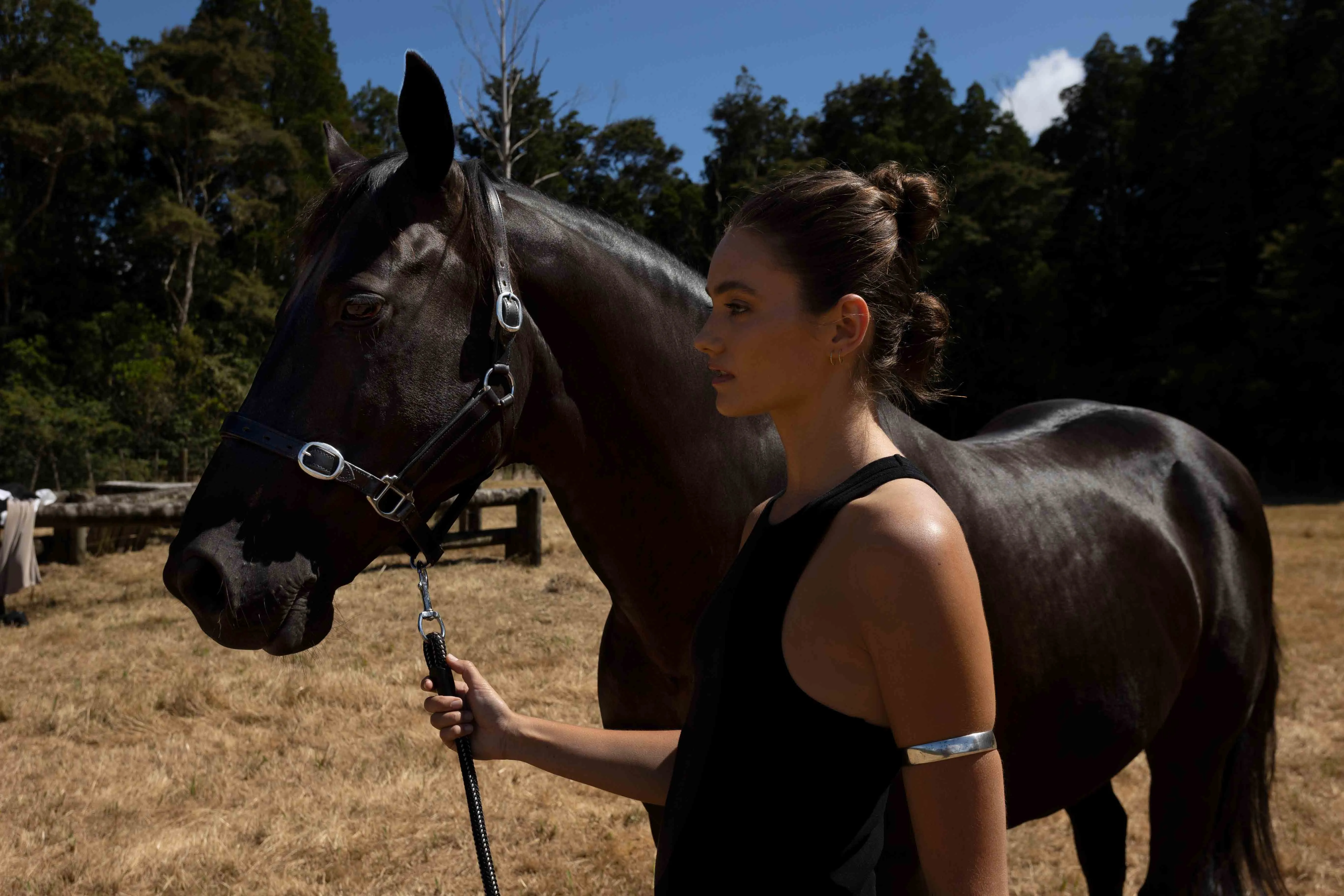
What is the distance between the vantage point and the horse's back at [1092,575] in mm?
1831

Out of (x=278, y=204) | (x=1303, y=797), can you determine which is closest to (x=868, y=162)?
(x=278, y=204)

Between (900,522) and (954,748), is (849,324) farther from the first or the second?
(954,748)

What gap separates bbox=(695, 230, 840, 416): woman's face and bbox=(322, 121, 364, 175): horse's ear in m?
1.00

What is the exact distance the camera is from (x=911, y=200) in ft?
3.51

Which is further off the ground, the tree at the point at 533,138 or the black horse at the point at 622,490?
the tree at the point at 533,138

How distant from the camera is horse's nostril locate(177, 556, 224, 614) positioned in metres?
1.23

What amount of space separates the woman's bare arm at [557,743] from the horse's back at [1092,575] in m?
0.88

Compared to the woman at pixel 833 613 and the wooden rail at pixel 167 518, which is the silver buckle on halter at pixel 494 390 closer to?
the woman at pixel 833 613

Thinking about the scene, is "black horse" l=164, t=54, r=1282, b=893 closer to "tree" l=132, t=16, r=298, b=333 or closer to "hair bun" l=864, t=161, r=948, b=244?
"hair bun" l=864, t=161, r=948, b=244

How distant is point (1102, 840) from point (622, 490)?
2.26 meters

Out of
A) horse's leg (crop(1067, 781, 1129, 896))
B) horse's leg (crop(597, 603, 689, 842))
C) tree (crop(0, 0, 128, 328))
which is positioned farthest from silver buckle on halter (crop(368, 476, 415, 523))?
tree (crop(0, 0, 128, 328))

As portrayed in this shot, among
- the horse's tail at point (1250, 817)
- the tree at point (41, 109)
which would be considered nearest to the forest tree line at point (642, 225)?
the tree at point (41, 109)

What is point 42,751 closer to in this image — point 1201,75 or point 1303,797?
point 1303,797

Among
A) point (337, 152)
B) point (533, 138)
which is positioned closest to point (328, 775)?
point (337, 152)
